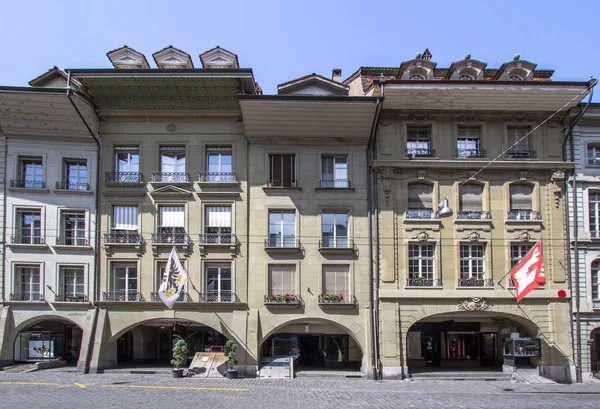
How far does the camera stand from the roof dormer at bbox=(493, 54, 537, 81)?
1126 inches

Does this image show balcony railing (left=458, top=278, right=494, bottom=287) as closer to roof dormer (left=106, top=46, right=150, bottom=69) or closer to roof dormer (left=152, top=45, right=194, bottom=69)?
roof dormer (left=152, top=45, right=194, bottom=69)

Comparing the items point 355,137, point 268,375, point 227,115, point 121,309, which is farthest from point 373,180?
point 121,309

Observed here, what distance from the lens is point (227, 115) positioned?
28.7m

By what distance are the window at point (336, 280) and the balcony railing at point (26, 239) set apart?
547 inches

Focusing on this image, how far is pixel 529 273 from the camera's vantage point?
1016 inches

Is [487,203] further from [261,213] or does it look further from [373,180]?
[261,213]

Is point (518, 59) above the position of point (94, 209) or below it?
above

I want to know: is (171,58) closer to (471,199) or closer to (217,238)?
(217,238)

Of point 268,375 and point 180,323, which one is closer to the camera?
point 268,375

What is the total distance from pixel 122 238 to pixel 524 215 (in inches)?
775

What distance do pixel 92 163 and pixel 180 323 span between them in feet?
30.2

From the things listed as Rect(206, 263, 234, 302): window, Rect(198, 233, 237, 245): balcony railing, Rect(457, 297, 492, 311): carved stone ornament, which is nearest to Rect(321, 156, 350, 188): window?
Rect(198, 233, 237, 245): balcony railing

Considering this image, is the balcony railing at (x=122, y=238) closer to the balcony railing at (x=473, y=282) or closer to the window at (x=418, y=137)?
the window at (x=418, y=137)

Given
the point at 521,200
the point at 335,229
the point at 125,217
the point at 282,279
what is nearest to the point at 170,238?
the point at 125,217
